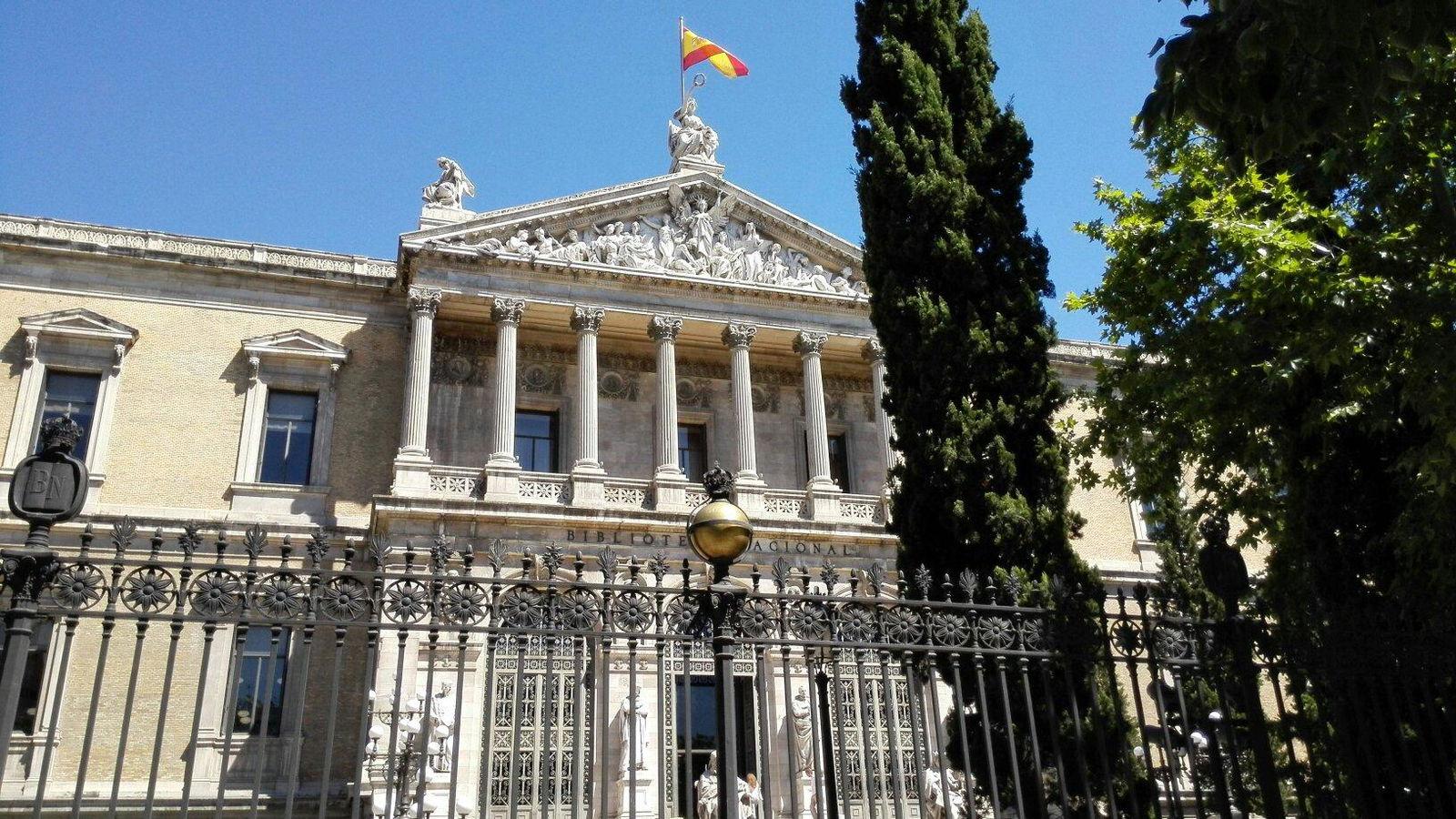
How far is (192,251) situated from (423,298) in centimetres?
521

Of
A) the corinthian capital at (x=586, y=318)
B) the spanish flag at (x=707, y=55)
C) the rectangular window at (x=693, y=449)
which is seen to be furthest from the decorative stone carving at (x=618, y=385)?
the spanish flag at (x=707, y=55)

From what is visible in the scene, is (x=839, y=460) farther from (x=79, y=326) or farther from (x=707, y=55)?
(x=79, y=326)

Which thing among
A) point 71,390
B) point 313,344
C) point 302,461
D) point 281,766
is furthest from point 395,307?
point 281,766

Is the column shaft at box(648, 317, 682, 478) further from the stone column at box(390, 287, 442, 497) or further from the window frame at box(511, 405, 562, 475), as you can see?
the stone column at box(390, 287, 442, 497)

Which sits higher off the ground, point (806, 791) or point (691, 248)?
point (691, 248)

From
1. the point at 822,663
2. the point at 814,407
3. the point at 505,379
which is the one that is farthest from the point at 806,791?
the point at 822,663

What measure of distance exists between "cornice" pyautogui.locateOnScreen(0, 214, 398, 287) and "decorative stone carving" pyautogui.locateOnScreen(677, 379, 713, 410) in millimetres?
6635

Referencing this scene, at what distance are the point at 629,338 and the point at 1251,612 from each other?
18.8 metres

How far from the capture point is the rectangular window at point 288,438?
22.9 m

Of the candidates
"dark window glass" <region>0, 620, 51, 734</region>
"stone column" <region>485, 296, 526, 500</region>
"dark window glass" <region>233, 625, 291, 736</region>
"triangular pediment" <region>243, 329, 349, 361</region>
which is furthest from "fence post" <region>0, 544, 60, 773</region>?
"triangular pediment" <region>243, 329, 349, 361</region>

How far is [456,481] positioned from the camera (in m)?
21.6

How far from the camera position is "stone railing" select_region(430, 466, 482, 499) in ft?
70.3

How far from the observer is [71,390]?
73.5ft

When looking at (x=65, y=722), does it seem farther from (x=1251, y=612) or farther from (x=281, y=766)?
(x=1251, y=612)
